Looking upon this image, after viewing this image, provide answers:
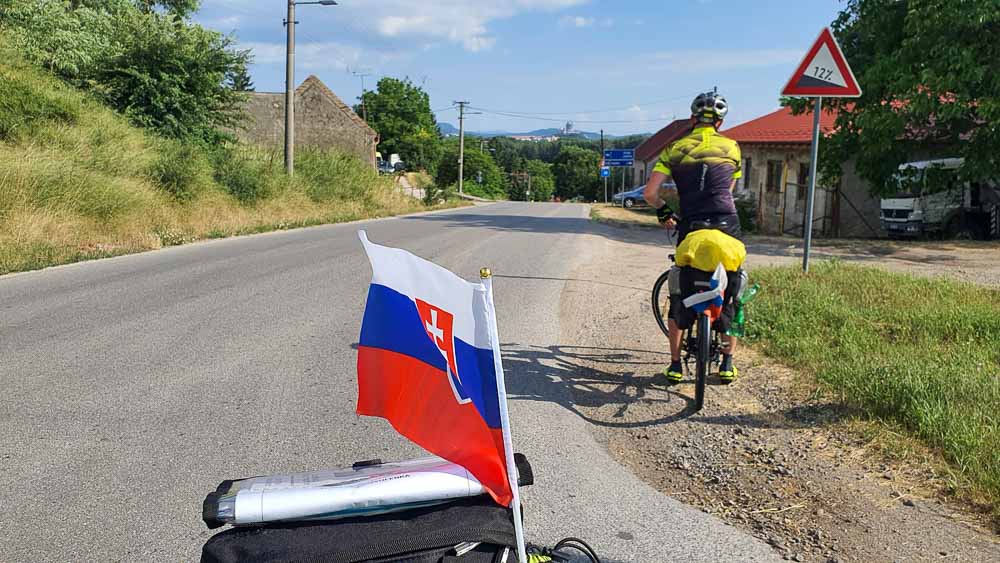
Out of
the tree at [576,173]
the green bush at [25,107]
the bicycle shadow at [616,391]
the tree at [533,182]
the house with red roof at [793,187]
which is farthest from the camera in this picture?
the tree at [533,182]

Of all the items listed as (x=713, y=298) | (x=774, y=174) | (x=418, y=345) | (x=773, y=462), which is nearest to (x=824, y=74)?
(x=713, y=298)

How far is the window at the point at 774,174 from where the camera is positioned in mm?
28337

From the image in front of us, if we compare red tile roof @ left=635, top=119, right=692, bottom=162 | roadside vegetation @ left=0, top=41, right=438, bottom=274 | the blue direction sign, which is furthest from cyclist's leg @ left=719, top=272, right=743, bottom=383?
red tile roof @ left=635, top=119, right=692, bottom=162

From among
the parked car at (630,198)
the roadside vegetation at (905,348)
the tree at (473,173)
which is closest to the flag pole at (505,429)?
the roadside vegetation at (905,348)

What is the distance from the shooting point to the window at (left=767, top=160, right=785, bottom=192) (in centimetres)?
2834

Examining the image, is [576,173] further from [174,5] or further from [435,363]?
[435,363]

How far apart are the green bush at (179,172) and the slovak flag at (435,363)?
17.8 metres

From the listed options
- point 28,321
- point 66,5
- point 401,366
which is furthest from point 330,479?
point 66,5

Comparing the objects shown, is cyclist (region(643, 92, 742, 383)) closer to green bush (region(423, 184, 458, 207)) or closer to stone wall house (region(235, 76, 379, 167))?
green bush (region(423, 184, 458, 207))

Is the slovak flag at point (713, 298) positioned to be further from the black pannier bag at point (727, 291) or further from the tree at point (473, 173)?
the tree at point (473, 173)

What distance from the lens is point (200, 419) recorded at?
5.02 m

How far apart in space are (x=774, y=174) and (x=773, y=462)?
26.3 m

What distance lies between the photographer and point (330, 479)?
2486 mm

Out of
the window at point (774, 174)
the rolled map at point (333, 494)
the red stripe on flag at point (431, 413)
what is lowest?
the rolled map at point (333, 494)
